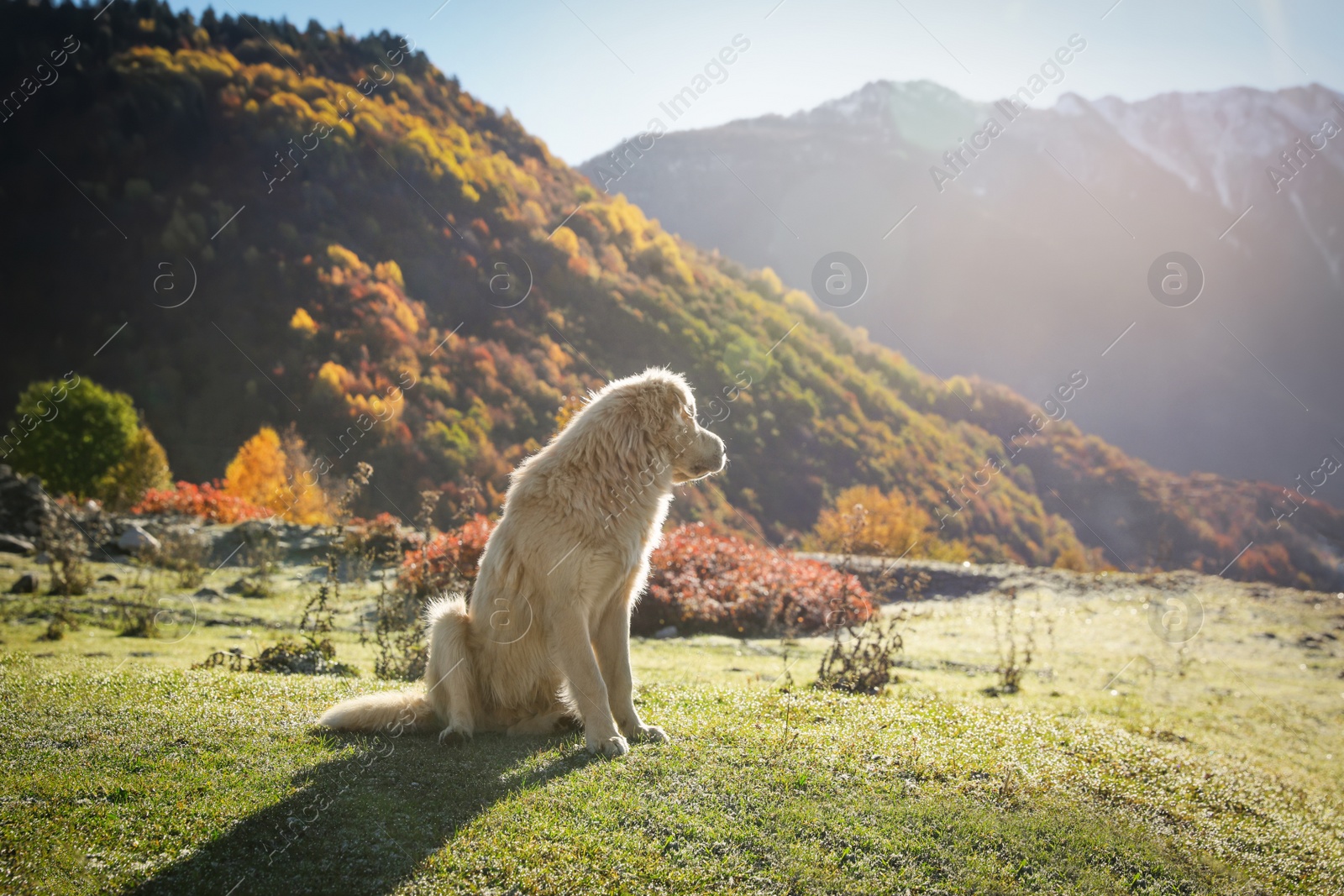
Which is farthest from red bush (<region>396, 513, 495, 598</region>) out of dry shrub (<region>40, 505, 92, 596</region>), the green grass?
dry shrub (<region>40, 505, 92, 596</region>)

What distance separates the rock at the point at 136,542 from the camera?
1337 cm

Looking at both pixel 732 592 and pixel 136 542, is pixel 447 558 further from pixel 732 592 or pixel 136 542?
pixel 136 542

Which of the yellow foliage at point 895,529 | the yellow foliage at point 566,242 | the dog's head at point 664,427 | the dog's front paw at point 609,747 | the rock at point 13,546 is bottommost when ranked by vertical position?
the rock at point 13,546

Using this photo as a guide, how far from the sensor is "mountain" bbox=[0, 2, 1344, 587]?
3484 centimetres

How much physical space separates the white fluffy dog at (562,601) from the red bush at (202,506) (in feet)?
46.3

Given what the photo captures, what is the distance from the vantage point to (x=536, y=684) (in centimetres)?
485

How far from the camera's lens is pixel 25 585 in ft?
32.8

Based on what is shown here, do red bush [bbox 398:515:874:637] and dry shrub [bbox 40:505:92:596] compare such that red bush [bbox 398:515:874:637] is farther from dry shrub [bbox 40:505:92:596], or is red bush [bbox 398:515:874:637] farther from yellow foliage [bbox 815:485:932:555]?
dry shrub [bbox 40:505:92:596]

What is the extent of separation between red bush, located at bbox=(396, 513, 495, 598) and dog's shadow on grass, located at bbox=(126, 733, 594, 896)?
17.7 ft

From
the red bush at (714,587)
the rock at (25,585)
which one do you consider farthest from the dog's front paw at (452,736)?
the rock at (25,585)

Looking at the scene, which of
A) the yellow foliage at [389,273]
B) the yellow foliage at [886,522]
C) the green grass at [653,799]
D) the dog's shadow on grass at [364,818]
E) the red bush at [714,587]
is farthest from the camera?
the yellow foliage at [389,273]

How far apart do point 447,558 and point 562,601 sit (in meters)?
6.15

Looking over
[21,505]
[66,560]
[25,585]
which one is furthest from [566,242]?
[25,585]

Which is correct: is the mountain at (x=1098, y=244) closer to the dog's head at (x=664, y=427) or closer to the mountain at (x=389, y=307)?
the mountain at (x=389, y=307)
